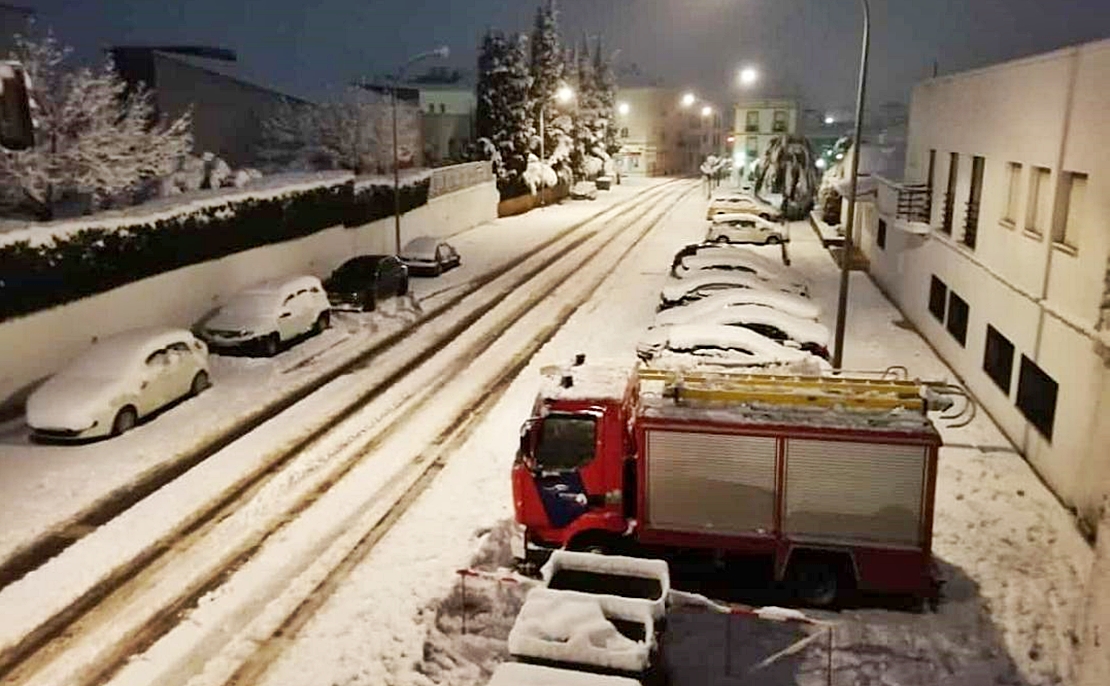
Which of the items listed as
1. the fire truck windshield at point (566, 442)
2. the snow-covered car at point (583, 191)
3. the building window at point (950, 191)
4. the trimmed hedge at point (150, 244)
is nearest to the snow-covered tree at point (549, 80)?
the snow-covered car at point (583, 191)

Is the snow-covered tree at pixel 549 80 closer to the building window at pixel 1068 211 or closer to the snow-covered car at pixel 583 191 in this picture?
the snow-covered car at pixel 583 191

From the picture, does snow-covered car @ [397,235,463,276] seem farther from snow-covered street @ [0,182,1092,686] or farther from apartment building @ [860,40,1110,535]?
apartment building @ [860,40,1110,535]

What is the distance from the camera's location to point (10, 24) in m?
32.5

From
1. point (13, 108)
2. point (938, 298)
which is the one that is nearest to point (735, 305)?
point (938, 298)

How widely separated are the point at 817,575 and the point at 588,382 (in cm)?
358

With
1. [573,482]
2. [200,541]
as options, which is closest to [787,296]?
[573,482]

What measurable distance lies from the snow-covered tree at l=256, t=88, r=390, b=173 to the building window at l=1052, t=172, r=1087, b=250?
39993 millimetres

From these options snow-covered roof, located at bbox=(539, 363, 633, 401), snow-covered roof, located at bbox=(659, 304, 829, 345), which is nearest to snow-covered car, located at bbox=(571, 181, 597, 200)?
snow-covered roof, located at bbox=(659, 304, 829, 345)

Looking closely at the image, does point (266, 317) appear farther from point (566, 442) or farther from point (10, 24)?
point (10, 24)

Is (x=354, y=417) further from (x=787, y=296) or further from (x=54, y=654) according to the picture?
(x=787, y=296)

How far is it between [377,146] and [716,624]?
48.1 metres

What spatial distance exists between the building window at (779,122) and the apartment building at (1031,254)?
79824 mm

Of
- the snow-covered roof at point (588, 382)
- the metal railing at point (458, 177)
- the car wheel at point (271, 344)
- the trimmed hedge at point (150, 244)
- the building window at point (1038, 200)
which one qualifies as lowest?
the car wheel at point (271, 344)

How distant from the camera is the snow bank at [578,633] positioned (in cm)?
809
